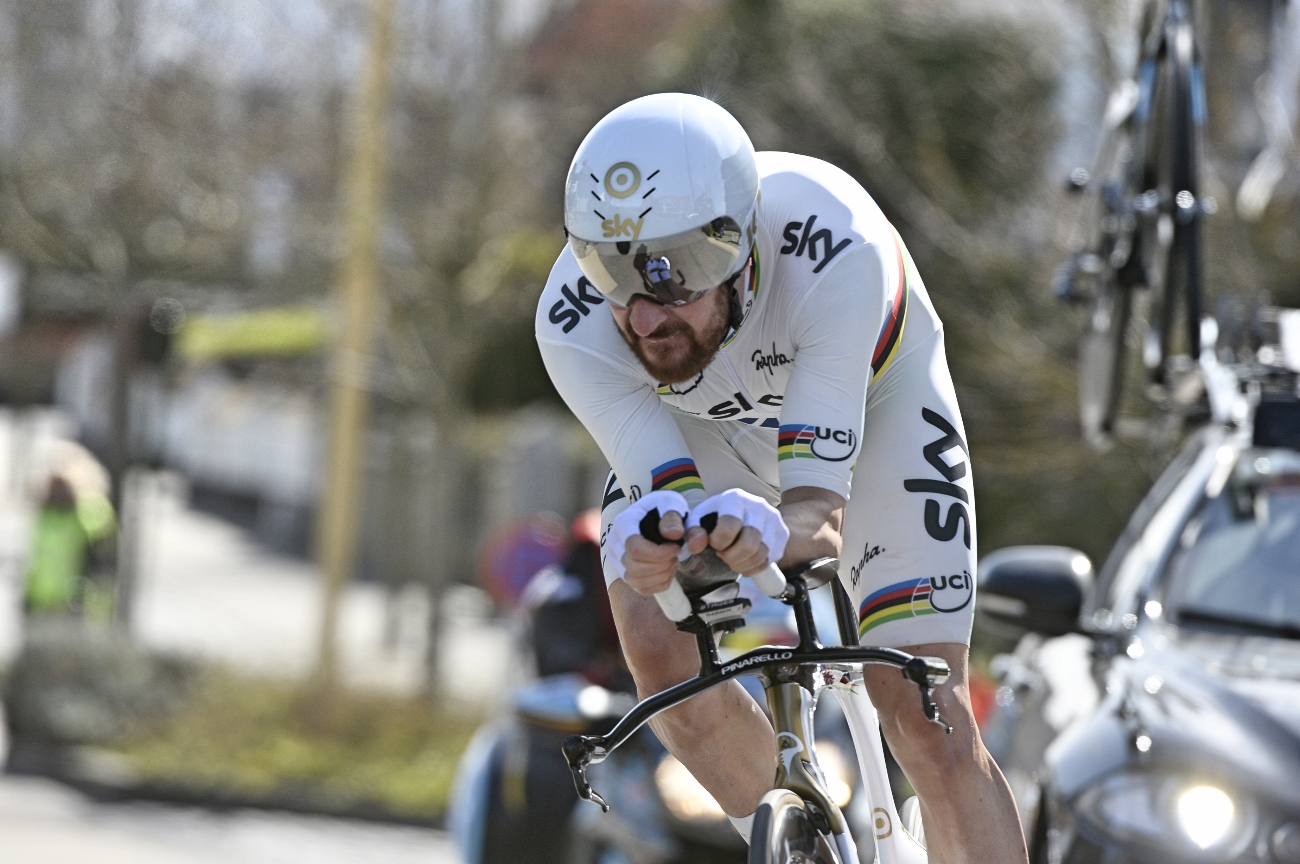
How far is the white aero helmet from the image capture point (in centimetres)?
328

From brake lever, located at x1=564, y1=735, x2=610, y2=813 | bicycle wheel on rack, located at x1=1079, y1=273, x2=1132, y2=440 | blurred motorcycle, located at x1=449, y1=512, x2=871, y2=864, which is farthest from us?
bicycle wheel on rack, located at x1=1079, y1=273, x2=1132, y2=440

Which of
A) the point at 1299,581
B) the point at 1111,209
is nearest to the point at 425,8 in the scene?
the point at 1111,209

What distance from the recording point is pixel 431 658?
13484 mm

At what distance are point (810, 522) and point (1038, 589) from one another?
60.4 inches

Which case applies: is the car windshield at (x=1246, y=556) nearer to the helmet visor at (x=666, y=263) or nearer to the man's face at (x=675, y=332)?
the man's face at (x=675, y=332)

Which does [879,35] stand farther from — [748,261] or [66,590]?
[748,261]

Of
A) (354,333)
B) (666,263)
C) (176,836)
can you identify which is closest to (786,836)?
(666,263)

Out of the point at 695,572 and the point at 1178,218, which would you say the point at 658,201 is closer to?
the point at 695,572

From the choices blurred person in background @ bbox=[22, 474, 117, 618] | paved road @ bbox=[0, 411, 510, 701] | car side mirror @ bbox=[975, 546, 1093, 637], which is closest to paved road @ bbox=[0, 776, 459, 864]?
paved road @ bbox=[0, 411, 510, 701]

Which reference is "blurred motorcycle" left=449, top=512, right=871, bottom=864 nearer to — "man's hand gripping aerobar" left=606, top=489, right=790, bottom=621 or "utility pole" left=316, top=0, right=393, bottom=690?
"man's hand gripping aerobar" left=606, top=489, right=790, bottom=621

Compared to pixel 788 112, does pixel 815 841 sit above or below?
below

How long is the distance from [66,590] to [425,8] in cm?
553

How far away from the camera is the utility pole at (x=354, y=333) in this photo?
1250cm

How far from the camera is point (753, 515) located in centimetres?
305
